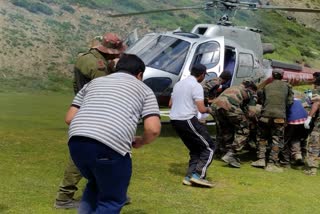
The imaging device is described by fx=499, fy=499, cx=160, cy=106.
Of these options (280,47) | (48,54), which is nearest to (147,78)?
(48,54)

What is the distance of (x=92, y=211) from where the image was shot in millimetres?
3980

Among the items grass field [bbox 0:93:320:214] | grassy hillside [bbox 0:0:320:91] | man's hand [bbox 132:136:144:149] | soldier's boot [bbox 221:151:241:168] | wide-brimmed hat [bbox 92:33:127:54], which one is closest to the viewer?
man's hand [bbox 132:136:144:149]

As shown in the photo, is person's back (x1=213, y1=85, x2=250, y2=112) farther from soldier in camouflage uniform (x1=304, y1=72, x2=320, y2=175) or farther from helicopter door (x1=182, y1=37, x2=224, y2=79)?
helicopter door (x1=182, y1=37, x2=224, y2=79)

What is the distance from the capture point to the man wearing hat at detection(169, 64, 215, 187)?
638cm

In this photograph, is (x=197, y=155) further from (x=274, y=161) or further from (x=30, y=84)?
(x=30, y=84)

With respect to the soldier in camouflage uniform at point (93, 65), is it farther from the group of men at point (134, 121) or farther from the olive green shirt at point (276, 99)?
the olive green shirt at point (276, 99)

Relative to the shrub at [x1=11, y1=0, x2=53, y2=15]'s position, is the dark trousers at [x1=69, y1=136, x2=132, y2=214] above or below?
above

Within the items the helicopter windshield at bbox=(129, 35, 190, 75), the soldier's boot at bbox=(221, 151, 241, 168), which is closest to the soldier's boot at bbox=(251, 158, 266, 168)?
the soldier's boot at bbox=(221, 151, 241, 168)

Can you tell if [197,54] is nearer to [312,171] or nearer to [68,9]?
[312,171]

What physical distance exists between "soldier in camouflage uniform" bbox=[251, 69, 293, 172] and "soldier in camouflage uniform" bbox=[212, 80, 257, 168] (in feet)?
0.76

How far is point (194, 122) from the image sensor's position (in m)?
6.41

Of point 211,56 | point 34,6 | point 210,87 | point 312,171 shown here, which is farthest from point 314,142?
point 34,6

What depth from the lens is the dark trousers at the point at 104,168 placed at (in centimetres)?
357

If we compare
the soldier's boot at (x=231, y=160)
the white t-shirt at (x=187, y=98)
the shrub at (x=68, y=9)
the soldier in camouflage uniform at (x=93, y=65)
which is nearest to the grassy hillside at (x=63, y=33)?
the shrub at (x=68, y=9)
